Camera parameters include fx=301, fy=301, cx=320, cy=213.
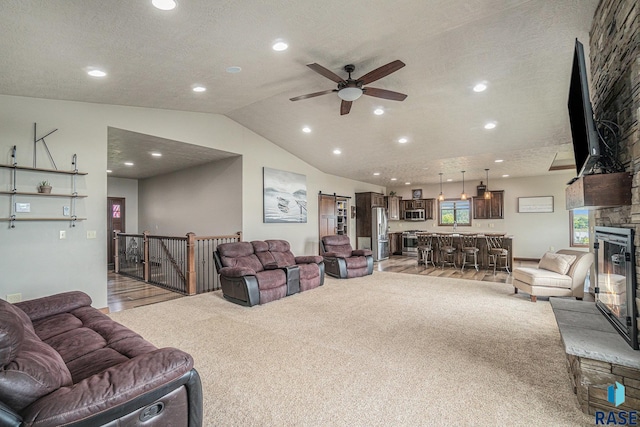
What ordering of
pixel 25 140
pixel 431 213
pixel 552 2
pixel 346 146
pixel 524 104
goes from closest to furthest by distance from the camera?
pixel 552 2
pixel 25 140
pixel 524 104
pixel 346 146
pixel 431 213

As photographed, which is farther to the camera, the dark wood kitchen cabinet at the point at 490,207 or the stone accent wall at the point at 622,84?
the dark wood kitchen cabinet at the point at 490,207

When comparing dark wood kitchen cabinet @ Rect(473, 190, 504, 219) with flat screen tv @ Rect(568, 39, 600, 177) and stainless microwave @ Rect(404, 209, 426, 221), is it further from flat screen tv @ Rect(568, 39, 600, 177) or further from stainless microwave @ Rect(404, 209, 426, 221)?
flat screen tv @ Rect(568, 39, 600, 177)

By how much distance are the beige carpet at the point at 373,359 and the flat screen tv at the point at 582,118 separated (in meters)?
1.79

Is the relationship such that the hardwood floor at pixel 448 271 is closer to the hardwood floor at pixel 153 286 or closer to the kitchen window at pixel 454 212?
the hardwood floor at pixel 153 286

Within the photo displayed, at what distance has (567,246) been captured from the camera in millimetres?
9180

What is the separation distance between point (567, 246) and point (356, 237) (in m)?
6.44

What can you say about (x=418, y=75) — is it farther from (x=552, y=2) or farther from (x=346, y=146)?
(x=346, y=146)

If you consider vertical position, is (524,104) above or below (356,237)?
above

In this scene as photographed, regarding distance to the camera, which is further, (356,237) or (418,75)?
(356,237)

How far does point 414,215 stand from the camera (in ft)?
38.7

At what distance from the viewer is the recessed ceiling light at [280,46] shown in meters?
3.18

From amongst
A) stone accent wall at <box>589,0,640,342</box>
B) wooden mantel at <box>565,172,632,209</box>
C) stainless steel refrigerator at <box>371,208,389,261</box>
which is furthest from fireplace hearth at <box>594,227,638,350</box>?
stainless steel refrigerator at <box>371,208,389,261</box>

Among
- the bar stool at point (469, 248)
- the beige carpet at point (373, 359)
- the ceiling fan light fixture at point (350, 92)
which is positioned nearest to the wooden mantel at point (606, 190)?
the beige carpet at point (373, 359)

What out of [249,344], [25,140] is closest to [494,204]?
[249,344]
